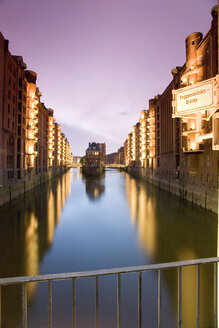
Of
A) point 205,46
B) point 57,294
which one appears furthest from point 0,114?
point 205,46

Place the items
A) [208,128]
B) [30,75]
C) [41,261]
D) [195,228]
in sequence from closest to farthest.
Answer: [41,261] < [195,228] < [208,128] < [30,75]

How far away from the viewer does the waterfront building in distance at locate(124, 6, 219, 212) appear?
196 inches

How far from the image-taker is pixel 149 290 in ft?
31.7

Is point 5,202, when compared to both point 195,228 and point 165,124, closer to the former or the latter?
point 195,228

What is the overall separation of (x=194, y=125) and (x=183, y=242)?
17021 millimetres

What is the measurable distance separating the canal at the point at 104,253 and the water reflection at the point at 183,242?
0.05 m

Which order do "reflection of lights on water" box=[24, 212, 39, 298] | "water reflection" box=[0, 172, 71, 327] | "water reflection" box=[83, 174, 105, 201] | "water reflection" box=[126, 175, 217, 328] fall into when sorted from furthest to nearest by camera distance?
"water reflection" box=[83, 174, 105, 201] → "reflection of lights on water" box=[24, 212, 39, 298] → "water reflection" box=[126, 175, 217, 328] → "water reflection" box=[0, 172, 71, 327]

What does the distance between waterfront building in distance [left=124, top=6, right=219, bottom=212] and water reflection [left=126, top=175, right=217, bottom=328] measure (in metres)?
3.77

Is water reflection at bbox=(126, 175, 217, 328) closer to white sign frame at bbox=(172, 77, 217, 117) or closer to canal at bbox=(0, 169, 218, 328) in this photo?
canal at bbox=(0, 169, 218, 328)

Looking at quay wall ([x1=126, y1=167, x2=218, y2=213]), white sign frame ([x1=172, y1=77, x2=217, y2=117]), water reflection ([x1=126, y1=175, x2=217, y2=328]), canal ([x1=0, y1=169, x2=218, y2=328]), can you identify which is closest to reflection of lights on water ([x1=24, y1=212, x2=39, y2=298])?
canal ([x1=0, y1=169, x2=218, y2=328])

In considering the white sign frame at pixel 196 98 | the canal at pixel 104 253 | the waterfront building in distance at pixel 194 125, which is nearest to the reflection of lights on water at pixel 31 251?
the canal at pixel 104 253

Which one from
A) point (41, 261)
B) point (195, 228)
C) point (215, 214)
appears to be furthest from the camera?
point (215, 214)

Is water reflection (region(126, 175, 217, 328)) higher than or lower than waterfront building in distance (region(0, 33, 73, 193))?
lower

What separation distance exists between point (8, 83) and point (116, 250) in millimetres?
34928
